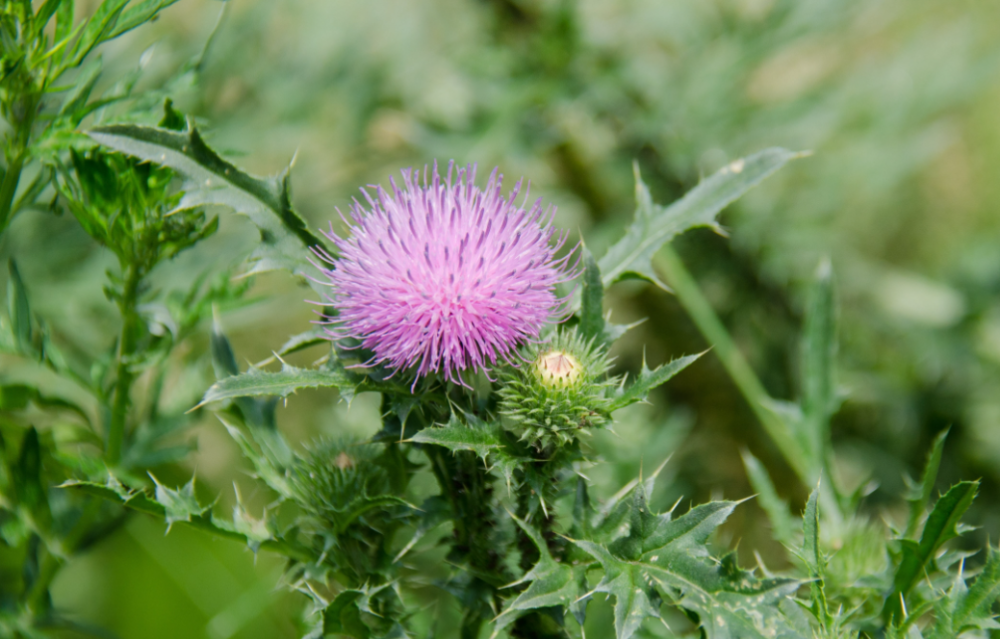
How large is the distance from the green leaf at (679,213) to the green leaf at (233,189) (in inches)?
32.7

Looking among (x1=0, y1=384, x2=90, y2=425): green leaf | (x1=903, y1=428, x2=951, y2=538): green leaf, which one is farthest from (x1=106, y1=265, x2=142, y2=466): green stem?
(x1=903, y1=428, x2=951, y2=538): green leaf

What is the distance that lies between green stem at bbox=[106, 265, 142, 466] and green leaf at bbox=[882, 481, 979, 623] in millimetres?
2097

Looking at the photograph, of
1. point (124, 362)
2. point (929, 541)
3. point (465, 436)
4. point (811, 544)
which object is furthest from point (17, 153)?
point (929, 541)

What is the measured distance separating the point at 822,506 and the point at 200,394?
2063mm

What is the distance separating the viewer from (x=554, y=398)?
1738 mm

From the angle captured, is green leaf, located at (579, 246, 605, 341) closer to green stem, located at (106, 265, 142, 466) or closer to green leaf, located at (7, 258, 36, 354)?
green stem, located at (106, 265, 142, 466)

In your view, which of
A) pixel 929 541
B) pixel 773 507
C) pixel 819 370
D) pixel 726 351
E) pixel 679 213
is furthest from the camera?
pixel 726 351

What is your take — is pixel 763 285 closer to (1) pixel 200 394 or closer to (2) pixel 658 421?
(2) pixel 658 421

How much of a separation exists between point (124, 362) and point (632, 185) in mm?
2643

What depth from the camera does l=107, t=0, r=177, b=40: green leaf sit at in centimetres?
192

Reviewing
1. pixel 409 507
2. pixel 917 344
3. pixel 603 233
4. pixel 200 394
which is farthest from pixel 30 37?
pixel 917 344

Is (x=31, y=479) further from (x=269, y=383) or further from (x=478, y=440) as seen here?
(x=478, y=440)

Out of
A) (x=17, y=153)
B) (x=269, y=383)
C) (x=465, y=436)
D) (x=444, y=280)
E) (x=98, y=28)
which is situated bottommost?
(x=465, y=436)

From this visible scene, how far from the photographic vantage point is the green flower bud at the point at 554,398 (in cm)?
174
